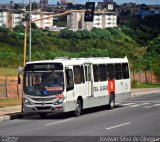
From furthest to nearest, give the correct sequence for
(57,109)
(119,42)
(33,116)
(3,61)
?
(119,42) → (3,61) → (33,116) → (57,109)

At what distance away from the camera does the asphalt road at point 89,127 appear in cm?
1853

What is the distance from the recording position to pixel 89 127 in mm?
22016

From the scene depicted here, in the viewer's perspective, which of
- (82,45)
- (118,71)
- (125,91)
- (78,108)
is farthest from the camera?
(82,45)

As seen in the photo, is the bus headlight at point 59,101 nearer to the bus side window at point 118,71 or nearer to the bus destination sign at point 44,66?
the bus destination sign at point 44,66

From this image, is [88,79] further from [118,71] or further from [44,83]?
[118,71]

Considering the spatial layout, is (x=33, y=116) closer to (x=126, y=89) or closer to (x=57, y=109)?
(x=57, y=109)

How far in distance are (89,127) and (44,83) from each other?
15.9ft

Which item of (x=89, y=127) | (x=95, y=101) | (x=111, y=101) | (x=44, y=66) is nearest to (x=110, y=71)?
(x=111, y=101)

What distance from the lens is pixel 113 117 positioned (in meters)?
26.5

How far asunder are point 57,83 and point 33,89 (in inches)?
44.2

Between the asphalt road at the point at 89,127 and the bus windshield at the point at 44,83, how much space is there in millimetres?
1268

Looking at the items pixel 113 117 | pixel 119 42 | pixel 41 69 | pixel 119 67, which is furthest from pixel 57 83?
pixel 119 42

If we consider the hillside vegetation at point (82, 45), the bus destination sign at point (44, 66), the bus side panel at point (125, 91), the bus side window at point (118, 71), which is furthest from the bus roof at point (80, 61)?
the hillside vegetation at point (82, 45)

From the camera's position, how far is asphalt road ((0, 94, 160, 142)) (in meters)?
18.5
